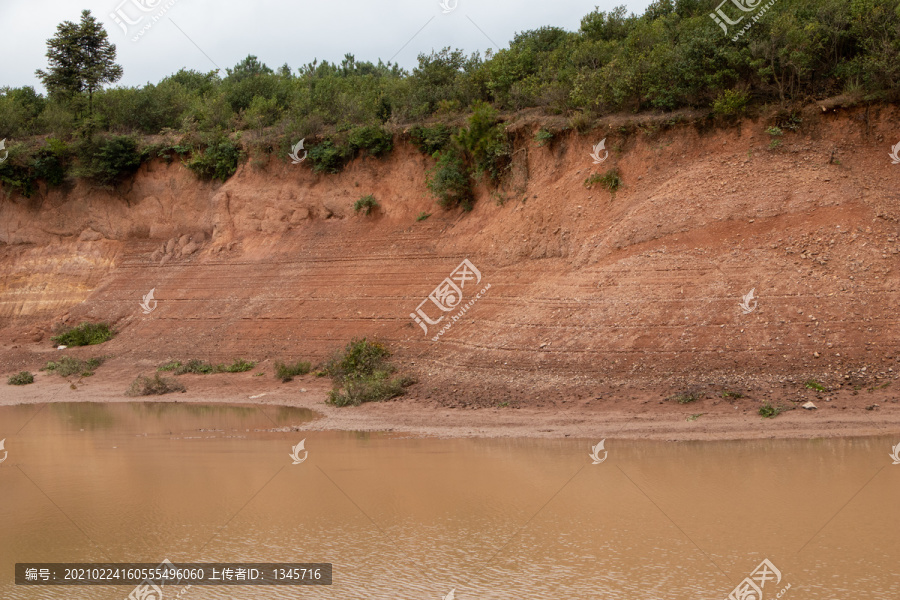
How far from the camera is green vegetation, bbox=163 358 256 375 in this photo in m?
19.8

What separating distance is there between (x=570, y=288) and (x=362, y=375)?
4990 millimetres

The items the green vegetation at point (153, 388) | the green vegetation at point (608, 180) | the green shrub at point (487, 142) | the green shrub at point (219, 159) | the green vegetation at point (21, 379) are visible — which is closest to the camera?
the green vegetation at point (608, 180)

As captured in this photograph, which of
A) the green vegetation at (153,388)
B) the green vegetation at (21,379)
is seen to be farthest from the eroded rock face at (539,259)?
the green vegetation at (21,379)

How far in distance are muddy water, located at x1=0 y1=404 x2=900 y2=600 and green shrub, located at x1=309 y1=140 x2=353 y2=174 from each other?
1267cm

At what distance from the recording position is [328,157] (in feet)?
78.5

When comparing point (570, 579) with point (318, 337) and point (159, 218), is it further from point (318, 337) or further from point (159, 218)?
point (159, 218)

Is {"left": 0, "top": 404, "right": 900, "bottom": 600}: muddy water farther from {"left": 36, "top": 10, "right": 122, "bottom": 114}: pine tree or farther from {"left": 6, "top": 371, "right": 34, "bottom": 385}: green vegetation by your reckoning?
{"left": 36, "top": 10, "right": 122, "bottom": 114}: pine tree

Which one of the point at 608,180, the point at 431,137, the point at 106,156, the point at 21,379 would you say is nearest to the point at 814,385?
the point at 608,180

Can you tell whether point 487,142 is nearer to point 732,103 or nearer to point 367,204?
point 367,204

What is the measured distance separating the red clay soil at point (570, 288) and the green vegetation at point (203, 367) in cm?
35

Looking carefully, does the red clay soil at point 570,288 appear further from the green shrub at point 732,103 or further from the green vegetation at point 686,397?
the green shrub at point 732,103

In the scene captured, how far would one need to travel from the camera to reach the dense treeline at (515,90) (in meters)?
17.1

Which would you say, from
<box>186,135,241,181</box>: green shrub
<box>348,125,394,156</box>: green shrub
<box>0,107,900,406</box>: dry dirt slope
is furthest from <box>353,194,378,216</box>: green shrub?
<box>186,135,241,181</box>: green shrub

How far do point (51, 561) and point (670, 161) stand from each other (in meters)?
14.5
